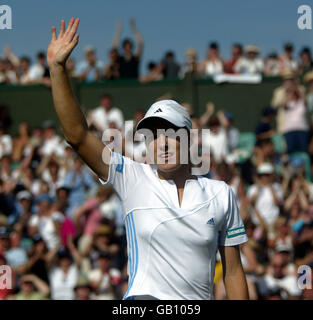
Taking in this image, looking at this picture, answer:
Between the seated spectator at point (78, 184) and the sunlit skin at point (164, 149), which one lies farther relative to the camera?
the seated spectator at point (78, 184)

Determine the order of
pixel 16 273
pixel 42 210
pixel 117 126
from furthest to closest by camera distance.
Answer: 1. pixel 117 126
2. pixel 42 210
3. pixel 16 273

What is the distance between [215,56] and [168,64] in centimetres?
104

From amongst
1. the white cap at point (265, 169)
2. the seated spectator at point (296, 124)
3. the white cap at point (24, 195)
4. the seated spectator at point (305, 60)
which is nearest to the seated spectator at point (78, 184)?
the white cap at point (24, 195)

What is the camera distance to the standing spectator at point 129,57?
14.1m

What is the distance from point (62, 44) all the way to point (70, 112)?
0.41 m

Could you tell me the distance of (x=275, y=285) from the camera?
9.68 meters

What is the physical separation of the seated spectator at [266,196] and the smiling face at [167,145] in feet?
23.6

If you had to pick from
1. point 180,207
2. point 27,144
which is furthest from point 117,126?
point 180,207

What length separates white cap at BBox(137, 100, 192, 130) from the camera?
4.08m

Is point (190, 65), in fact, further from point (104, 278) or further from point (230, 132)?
point (104, 278)

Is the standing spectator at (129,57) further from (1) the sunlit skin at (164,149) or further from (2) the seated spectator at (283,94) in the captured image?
(1) the sunlit skin at (164,149)

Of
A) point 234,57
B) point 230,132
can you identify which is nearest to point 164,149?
point 230,132

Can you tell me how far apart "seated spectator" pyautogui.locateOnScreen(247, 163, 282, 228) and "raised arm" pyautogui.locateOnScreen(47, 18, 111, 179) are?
7.47 meters
